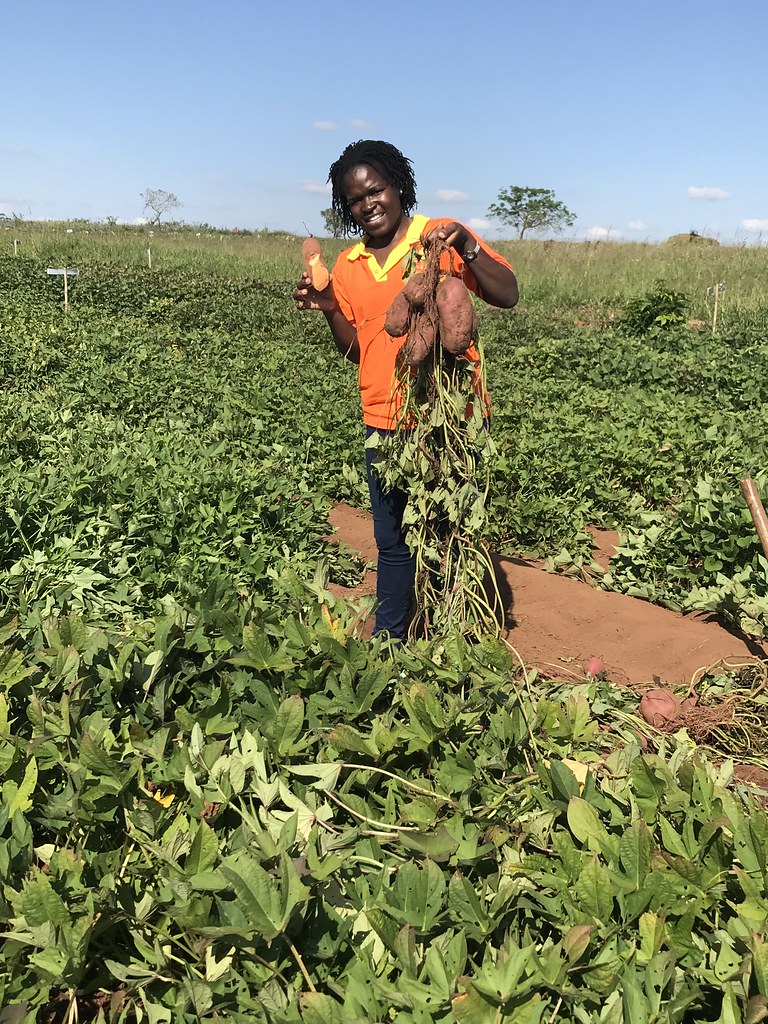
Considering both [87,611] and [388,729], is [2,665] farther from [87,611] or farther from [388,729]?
[87,611]

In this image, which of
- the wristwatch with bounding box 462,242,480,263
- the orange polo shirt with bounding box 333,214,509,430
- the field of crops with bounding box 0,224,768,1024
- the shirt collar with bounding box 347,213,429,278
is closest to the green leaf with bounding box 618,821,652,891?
the field of crops with bounding box 0,224,768,1024

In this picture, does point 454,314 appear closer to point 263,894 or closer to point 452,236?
point 452,236

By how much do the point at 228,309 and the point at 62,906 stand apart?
1238 centimetres

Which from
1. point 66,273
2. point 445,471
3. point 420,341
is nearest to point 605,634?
point 445,471

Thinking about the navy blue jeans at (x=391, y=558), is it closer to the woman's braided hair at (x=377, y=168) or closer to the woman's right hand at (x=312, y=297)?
the woman's right hand at (x=312, y=297)

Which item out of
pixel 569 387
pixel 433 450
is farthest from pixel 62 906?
pixel 569 387

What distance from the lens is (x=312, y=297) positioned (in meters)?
2.84

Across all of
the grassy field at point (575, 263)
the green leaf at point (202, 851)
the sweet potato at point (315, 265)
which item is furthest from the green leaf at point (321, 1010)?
the grassy field at point (575, 263)

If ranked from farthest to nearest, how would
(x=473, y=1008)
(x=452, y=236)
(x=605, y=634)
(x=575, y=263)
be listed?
(x=575, y=263) < (x=605, y=634) < (x=452, y=236) < (x=473, y=1008)

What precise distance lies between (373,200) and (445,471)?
0.96m

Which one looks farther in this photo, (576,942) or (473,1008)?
(576,942)

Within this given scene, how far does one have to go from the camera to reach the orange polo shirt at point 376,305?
2.74 meters

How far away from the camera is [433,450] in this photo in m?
2.69

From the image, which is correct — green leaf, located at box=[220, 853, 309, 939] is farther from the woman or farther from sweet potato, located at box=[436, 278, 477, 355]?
sweet potato, located at box=[436, 278, 477, 355]
